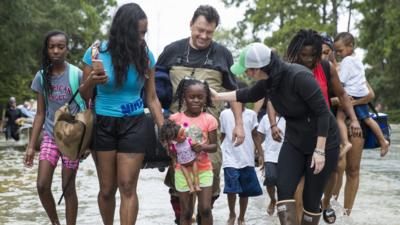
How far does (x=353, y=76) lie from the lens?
26.7 ft

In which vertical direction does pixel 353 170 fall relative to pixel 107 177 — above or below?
below

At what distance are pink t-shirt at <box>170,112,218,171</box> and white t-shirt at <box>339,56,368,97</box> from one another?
6.94 feet

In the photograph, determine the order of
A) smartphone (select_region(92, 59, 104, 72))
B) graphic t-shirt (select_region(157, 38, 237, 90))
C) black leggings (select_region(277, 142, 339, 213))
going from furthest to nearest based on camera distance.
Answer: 1. graphic t-shirt (select_region(157, 38, 237, 90))
2. black leggings (select_region(277, 142, 339, 213))
3. smartphone (select_region(92, 59, 104, 72))

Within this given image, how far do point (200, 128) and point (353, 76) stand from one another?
2.38 metres

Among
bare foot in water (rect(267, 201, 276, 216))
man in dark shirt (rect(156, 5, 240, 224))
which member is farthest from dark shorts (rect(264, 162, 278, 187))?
man in dark shirt (rect(156, 5, 240, 224))

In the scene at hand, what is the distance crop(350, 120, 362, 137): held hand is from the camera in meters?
7.53

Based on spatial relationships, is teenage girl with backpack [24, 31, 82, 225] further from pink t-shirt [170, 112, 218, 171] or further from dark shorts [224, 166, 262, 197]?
dark shorts [224, 166, 262, 197]

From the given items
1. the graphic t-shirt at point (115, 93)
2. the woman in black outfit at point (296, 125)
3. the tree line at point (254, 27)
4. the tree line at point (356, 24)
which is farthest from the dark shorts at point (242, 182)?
the tree line at point (356, 24)

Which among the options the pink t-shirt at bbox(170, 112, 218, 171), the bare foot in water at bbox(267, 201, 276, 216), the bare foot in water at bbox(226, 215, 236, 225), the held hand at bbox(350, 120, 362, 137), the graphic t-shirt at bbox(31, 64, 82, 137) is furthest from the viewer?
the bare foot in water at bbox(267, 201, 276, 216)

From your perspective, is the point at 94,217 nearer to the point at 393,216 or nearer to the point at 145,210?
the point at 145,210

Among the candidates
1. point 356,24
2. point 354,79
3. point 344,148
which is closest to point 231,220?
point 344,148

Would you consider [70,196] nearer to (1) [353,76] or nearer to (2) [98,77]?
(2) [98,77]

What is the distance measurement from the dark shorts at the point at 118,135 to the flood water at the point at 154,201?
222 centimetres

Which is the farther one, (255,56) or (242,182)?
(242,182)
